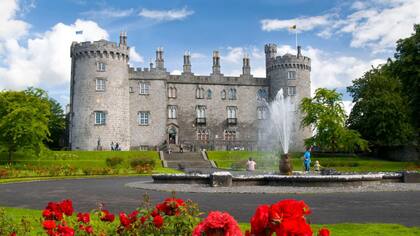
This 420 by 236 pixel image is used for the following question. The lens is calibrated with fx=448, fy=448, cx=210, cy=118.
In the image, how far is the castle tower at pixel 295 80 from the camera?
6762cm

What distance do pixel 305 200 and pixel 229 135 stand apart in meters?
51.9

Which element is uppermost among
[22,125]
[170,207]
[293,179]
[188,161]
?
[22,125]

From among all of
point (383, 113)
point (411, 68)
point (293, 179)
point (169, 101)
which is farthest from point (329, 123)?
point (293, 179)

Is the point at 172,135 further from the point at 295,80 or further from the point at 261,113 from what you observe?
the point at 295,80

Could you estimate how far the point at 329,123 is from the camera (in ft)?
178

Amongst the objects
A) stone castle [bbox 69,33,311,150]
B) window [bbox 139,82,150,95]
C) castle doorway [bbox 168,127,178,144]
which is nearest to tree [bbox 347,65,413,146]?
stone castle [bbox 69,33,311,150]

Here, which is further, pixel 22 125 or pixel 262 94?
pixel 262 94

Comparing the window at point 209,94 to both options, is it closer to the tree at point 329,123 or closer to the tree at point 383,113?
the tree at point 329,123

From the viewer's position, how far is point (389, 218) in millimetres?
12461

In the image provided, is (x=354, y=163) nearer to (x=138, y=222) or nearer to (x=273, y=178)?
(x=273, y=178)

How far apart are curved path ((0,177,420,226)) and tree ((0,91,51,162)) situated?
82.0 feet

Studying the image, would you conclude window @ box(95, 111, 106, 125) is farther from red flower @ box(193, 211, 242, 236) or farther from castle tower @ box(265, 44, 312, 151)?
red flower @ box(193, 211, 242, 236)

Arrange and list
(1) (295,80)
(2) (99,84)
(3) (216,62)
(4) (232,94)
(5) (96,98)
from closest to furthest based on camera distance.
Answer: (5) (96,98) < (2) (99,84) < (1) (295,80) < (4) (232,94) < (3) (216,62)

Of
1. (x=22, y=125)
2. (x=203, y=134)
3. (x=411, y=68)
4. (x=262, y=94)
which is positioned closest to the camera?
(x=411, y=68)
